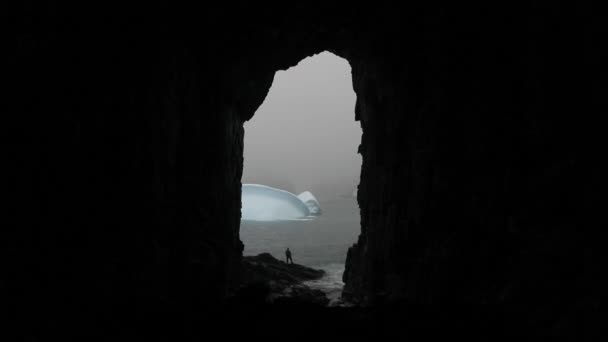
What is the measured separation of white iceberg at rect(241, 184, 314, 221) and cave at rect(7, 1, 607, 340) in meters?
72.6

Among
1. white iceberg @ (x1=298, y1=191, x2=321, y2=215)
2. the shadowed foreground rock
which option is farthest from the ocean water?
white iceberg @ (x1=298, y1=191, x2=321, y2=215)

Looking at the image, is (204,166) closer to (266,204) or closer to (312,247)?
(312,247)

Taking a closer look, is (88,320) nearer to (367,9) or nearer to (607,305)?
(607,305)

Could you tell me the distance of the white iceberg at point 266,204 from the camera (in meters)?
85.8

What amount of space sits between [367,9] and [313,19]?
6.64 ft

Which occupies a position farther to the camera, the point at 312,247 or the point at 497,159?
the point at 312,247

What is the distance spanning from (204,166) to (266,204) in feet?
241

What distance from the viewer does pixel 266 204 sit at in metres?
86.7

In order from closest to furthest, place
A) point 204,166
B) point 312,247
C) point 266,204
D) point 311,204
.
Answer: point 204,166 < point 312,247 < point 266,204 < point 311,204

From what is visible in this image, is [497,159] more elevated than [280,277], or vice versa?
[497,159]

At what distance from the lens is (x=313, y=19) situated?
14.6m

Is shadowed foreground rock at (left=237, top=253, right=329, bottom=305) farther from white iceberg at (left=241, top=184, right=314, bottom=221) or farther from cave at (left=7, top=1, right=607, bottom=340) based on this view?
white iceberg at (left=241, top=184, right=314, bottom=221)

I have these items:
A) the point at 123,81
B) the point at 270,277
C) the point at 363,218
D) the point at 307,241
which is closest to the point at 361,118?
the point at 363,218

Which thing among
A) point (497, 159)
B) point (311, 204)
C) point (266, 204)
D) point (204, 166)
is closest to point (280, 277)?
point (204, 166)
